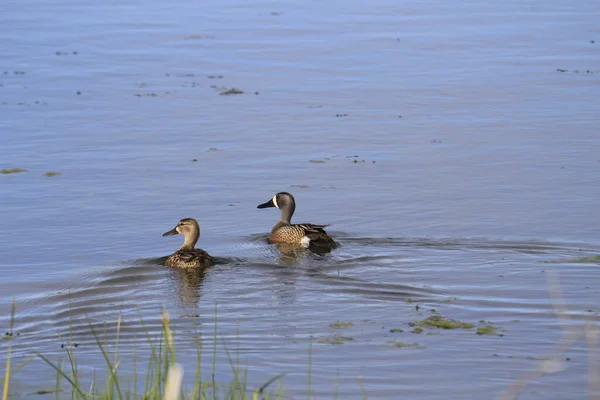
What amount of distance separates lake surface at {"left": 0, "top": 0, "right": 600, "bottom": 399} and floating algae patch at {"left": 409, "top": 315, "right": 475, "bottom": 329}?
Result: 0.10 meters

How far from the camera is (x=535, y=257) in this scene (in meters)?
11.6

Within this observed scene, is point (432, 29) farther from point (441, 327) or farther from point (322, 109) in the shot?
point (441, 327)

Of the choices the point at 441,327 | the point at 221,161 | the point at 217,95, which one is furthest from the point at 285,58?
the point at 441,327

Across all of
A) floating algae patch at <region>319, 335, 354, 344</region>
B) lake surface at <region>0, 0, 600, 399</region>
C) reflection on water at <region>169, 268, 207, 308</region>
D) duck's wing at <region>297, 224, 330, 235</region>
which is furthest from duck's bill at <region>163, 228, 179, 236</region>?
floating algae patch at <region>319, 335, 354, 344</region>

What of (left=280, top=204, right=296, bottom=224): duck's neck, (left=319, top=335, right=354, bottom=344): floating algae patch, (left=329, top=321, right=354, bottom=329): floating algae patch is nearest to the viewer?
(left=319, top=335, right=354, bottom=344): floating algae patch

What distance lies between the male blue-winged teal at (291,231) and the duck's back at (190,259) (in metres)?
1.18

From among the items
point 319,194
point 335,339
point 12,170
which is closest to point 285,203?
point 319,194

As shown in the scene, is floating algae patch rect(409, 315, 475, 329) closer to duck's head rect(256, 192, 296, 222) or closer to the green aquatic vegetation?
the green aquatic vegetation

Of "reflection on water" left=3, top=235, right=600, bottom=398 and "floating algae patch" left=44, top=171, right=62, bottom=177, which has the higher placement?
"floating algae patch" left=44, top=171, right=62, bottom=177

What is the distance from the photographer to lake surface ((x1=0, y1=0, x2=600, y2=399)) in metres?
8.74

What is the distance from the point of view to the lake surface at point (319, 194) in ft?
28.7

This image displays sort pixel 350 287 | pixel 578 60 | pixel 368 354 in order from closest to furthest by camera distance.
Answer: pixel 368 354, pixel 350 287, pixel 578 60

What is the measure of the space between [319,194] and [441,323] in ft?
17.6

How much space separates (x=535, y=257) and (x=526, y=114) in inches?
268
